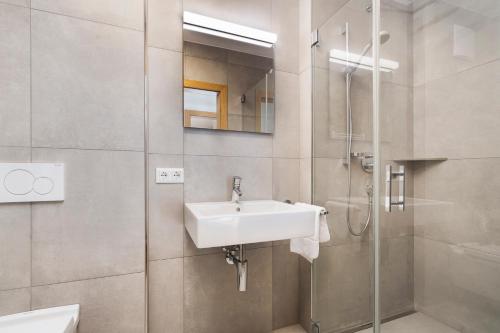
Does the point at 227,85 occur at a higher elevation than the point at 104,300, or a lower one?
higher

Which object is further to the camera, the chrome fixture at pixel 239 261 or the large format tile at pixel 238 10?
the large format tile at pixel 238 10

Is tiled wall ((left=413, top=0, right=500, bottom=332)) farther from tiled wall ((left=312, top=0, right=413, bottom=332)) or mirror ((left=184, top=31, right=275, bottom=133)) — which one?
mirror ((left=184, top=31, right=275, bottom=133))

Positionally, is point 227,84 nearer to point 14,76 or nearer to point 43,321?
point 14,76

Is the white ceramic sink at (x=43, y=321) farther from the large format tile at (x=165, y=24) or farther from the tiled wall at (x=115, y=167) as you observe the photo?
the large format tile at (x=165, y=24)

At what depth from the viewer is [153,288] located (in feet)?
4.58

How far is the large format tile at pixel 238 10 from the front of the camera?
4.96 feet

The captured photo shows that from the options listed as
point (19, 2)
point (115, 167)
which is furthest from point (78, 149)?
point (19, 2)

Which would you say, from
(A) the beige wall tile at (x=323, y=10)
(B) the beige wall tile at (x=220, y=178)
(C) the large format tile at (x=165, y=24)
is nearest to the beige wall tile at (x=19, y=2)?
(C) the large format tile at (x=165, y=24)

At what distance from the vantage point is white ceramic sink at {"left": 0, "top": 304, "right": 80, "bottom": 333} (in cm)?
101

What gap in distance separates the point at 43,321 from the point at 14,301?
16cm

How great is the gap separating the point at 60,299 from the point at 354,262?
1.56 meters

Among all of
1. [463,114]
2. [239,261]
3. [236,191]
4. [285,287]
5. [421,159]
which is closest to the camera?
[463,114]

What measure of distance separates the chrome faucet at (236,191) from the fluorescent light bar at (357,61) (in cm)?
99

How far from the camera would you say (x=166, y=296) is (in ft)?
4.67
